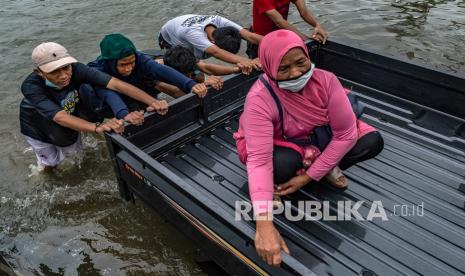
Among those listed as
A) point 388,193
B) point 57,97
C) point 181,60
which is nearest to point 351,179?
point 388,193

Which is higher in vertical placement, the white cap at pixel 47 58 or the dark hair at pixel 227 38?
the white cap at pixel 47 58

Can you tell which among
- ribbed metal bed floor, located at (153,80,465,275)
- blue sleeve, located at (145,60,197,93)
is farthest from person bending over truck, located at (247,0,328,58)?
blue sleeve, located at (145,60,197,93)

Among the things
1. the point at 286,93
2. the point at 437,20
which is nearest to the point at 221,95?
the point at 286,93

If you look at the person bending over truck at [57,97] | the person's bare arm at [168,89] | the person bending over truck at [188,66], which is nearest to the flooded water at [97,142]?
the person bending over truck at [57,97]

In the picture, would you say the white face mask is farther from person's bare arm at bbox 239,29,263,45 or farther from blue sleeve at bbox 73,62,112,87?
person's bare arm at bbox 239,29,263,45

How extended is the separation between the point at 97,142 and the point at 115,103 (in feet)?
5.00

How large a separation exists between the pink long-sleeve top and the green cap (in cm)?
138

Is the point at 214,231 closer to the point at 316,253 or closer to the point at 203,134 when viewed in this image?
the point at 316,253

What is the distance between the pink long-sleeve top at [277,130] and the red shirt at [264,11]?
2115 millimetres

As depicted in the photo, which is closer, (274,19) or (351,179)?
(351,179)

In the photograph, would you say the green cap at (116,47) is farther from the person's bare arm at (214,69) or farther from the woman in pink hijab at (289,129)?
the woman in pink hijab at (289,129)

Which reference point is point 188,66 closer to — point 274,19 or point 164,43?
point 164,43

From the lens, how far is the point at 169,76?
3.71 meters

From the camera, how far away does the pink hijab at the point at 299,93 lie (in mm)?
2275
